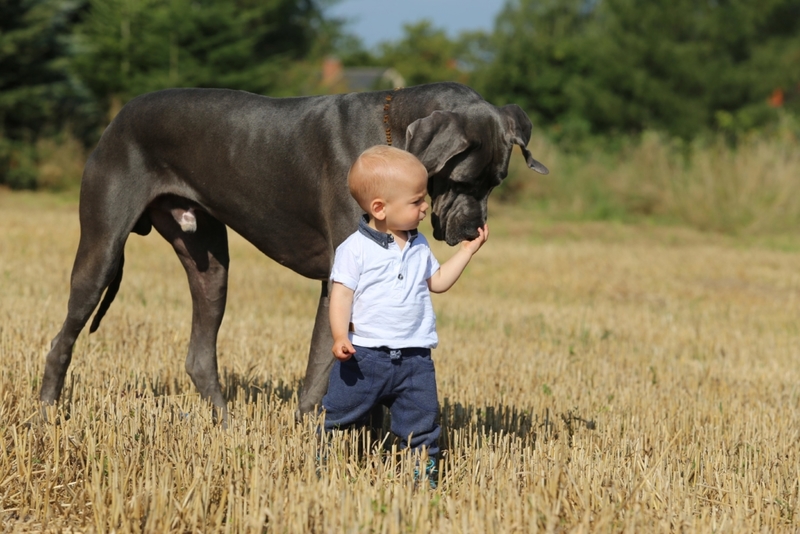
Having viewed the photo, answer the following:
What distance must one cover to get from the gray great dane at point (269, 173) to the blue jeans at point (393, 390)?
1.80 ft

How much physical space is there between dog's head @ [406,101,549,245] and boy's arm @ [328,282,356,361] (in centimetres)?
59

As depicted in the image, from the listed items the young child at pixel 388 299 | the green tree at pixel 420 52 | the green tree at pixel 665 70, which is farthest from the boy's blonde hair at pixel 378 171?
the green tree at pixel 420 52

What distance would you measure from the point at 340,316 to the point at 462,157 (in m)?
0.92

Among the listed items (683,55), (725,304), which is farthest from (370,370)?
(683,55)

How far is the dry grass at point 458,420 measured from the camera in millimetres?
3512

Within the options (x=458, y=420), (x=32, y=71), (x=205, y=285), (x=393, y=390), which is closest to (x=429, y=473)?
(x=393, y=390)

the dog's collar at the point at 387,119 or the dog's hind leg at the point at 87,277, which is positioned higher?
the dog's collar at the point at 387,119

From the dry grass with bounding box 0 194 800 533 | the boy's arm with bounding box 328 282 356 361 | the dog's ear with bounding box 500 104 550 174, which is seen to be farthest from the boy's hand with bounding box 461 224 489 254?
the dry grass with bounding box 0 194 800 533

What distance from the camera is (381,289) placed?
3949 mm

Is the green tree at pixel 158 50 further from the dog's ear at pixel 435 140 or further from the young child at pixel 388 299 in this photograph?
the young child at pixel 388 299

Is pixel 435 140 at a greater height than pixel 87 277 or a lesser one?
greater

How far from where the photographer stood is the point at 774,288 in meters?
12.5

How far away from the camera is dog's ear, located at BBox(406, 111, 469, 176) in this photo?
13.5 feet

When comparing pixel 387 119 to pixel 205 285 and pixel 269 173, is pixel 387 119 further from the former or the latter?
pixel 205 285
